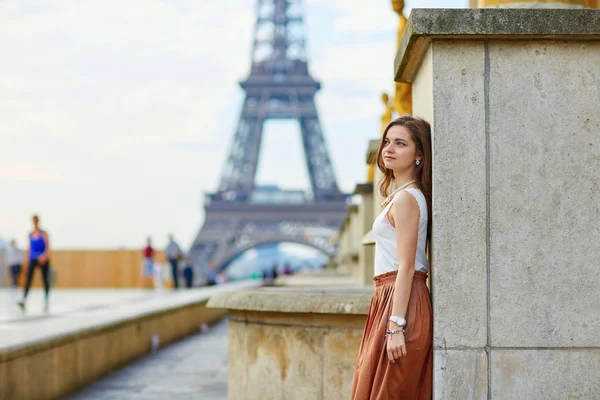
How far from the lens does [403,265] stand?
3359 millimetres

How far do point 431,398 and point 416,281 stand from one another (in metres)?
0.48

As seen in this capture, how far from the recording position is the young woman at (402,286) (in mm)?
3369

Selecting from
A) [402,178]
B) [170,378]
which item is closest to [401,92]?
[402,178]

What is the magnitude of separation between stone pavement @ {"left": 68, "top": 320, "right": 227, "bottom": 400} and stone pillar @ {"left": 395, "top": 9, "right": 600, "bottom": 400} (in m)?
3.52

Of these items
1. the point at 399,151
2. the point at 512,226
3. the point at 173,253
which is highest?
the point at 399,151

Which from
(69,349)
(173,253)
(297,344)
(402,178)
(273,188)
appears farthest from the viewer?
(273,188)

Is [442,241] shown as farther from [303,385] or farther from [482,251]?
[303,385]

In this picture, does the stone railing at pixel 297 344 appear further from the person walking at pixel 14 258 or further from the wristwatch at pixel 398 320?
the person walking at pixel 14 258

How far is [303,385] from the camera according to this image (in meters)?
4.71

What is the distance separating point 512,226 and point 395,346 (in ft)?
2.19

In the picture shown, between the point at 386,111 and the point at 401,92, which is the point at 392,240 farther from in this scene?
the point at 386,111

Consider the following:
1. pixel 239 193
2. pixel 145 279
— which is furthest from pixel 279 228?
pixel 145 279

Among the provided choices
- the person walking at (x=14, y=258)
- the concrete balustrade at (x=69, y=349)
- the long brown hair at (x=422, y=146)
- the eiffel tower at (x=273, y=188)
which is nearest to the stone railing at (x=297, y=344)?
the long brown hair at (x=422, y=146)

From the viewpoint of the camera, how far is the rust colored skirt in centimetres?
339
